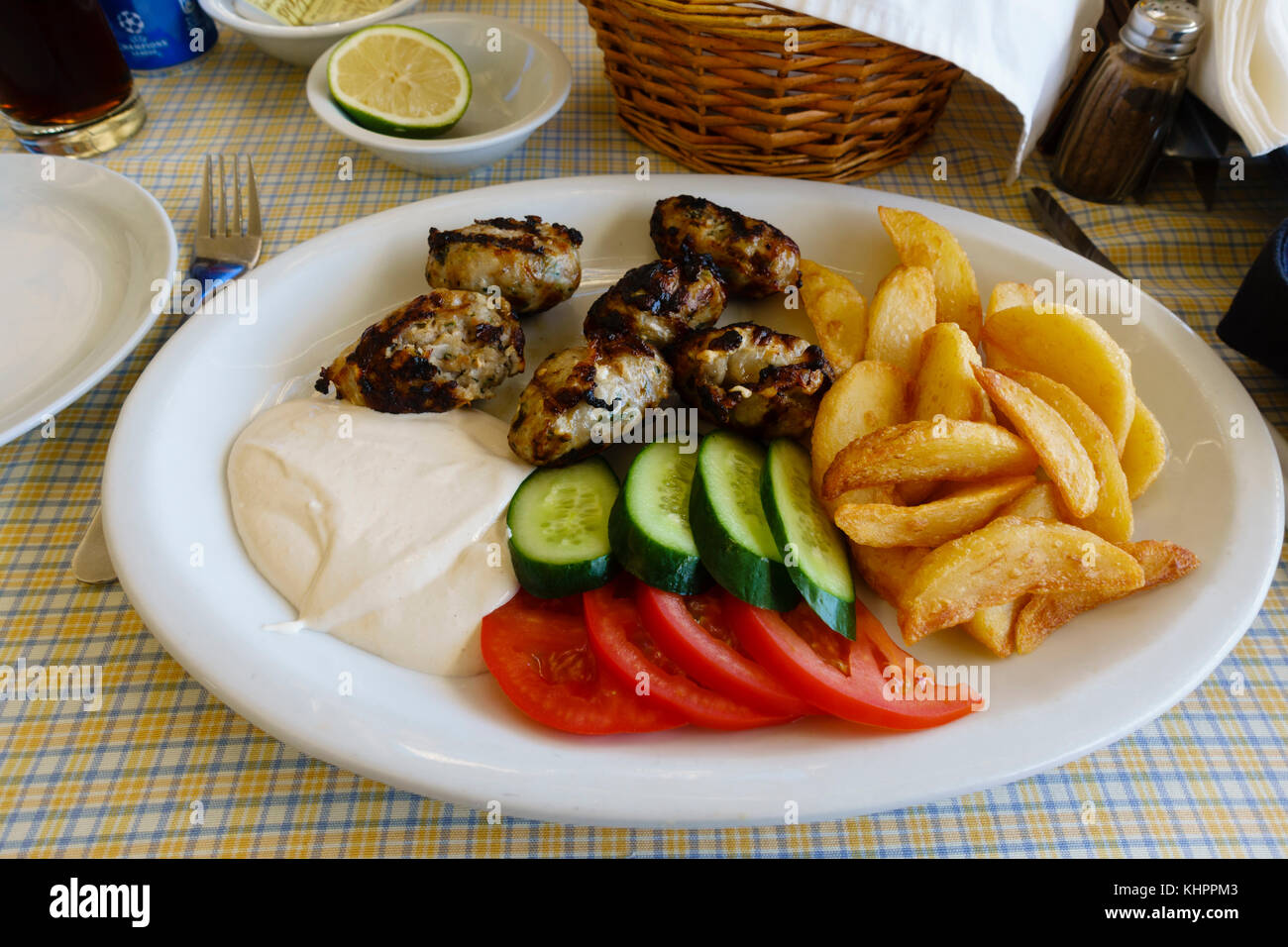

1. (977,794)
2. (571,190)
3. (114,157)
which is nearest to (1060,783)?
(977,794)

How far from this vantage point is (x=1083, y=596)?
167 centimetres

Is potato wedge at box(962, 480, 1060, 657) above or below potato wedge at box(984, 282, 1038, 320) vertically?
below

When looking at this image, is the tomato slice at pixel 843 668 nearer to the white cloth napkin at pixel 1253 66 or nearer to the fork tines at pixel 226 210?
the white cloth napkin at pixel 1253 66

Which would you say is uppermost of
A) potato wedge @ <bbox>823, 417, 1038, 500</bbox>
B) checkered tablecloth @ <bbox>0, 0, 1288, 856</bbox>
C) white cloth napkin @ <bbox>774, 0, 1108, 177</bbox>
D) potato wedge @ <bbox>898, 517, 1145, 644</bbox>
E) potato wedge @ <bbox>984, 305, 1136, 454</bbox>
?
white cloth napkin @ <bbox>774, 0, 1108, 177</bbox>

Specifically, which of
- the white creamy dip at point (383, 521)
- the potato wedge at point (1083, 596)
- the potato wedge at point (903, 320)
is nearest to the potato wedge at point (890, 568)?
the potato wedge at point (1083, 596)

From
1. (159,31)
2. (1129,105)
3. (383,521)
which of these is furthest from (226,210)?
(1129,105)

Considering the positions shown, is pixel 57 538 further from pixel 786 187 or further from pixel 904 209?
pixel 904 209

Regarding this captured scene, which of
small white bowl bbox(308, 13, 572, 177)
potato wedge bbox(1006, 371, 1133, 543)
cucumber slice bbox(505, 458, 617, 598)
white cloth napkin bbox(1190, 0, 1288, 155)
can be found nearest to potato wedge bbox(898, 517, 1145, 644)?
potato wedge bbox(1006, 371, 1133, 543)

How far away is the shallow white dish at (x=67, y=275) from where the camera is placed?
2078 millimetres

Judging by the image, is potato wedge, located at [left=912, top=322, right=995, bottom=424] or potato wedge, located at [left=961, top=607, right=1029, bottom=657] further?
potato wedge, located at [left=912, top=322, right=995, bottom=424]

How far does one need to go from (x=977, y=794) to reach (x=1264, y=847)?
19.5 inches

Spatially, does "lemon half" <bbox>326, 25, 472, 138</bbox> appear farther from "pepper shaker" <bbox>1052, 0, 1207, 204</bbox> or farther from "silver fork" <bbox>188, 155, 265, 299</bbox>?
"pepper shaker" <bbox>1052, 0, 1207, 204</bbox>

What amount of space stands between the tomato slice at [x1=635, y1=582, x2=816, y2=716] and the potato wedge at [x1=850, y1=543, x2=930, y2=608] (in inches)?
11.9

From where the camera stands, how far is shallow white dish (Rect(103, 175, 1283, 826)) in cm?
141
